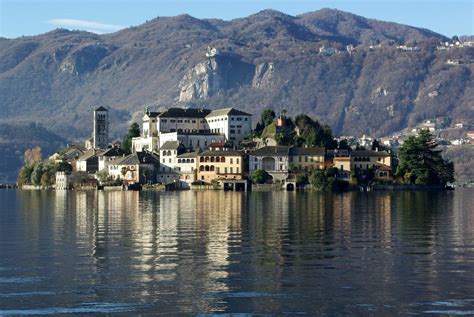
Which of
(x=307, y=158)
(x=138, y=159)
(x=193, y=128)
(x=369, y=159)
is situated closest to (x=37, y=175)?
(x=138, y=159)

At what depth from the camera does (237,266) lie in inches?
1939

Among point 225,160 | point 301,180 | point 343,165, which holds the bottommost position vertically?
point 301,180

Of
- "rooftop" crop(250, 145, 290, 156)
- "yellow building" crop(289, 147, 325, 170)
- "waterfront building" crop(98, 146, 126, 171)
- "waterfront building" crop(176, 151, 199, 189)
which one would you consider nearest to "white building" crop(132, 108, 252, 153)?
"waterfront building" crop(98, 146, 126, 171)

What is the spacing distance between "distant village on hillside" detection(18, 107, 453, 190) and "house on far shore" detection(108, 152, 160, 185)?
0.46ft

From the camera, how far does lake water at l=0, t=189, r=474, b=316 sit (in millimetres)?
40875

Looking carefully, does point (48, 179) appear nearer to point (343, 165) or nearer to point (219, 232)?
point (343, 165)

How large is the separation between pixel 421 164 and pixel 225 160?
26519 mm

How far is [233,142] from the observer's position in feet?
586

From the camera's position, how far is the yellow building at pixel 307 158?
158725 millimetres

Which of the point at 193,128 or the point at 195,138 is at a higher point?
the point at 193,128

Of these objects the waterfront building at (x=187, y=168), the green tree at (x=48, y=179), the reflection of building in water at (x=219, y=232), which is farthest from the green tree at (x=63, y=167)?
the reflection of building in water at (x=219, y=232)

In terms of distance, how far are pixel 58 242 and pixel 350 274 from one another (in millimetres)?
18955

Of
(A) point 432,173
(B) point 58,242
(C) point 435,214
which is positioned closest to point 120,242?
(B) point 58,242

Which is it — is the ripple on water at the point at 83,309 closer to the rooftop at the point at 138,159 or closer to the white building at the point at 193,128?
the rooftop at the point at 138,159
